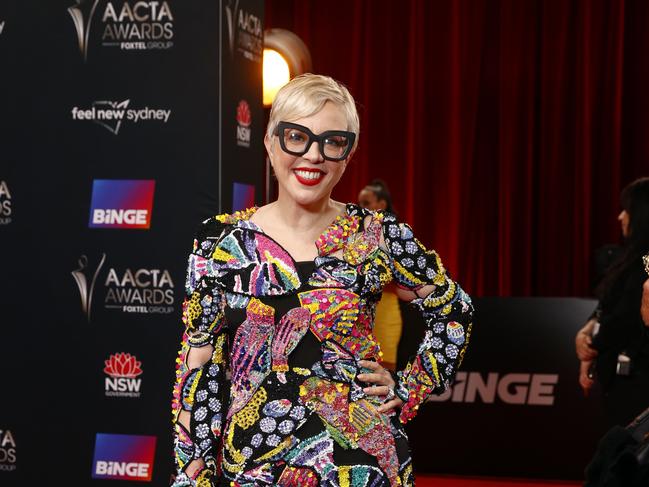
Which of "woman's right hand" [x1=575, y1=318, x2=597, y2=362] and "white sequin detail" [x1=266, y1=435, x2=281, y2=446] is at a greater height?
"white sequin detail" [x1=266, y1=435, x2=281, y2=446]

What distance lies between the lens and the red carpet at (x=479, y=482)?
576 centimetres

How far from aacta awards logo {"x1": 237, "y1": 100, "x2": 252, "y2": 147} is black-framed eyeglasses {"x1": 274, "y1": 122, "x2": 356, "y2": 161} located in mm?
1955

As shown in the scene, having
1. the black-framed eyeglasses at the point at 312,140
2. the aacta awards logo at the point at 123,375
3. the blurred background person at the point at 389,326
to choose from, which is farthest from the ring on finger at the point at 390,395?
the blurred background person at the point at 389,326

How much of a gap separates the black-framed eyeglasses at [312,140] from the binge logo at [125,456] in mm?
2200

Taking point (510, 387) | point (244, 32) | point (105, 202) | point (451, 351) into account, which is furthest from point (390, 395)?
point (510, 387)

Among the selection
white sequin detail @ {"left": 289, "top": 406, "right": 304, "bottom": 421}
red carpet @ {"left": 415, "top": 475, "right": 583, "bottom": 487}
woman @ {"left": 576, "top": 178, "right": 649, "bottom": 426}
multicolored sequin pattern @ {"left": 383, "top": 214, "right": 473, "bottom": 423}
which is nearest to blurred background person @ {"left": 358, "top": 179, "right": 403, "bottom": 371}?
red carpet @ {"left": 415, "top": 475, "right": 583, "bottom": 487}

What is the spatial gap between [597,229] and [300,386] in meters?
7.15

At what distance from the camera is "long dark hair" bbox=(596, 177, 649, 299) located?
4.25 m

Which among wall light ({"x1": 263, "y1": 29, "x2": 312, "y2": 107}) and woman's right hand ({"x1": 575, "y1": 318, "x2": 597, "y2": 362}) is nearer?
Result: woman's right hand ({"x1": 575, "y1": 318, "x2": 597, "y2": 362})

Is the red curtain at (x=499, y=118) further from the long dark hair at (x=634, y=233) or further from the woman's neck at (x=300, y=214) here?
the woman's neck at (x=300, y=214)

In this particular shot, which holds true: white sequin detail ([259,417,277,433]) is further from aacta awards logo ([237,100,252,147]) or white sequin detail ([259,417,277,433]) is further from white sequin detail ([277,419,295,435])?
aacta awards logo ([237,100,252,147])

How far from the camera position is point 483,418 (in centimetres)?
590

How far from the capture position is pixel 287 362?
2.12 meters

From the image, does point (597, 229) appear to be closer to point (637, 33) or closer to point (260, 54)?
point (637, 33)
